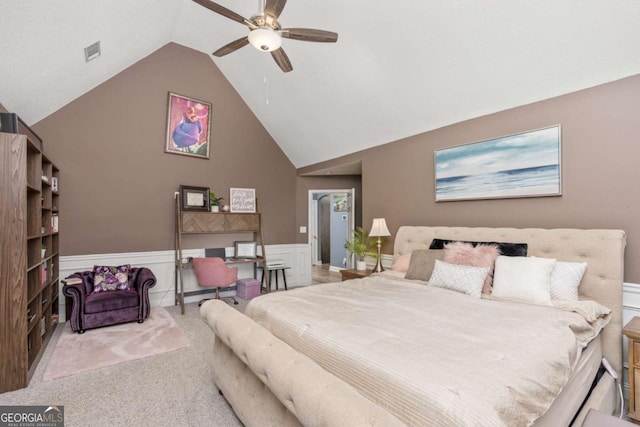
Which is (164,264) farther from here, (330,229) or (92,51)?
(330,229)

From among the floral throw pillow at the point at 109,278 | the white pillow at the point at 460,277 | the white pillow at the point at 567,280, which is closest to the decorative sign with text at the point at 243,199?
the floral throw pillow at the point at 109,278

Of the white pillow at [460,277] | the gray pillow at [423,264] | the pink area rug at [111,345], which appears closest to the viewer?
the white pillow at [460,277]

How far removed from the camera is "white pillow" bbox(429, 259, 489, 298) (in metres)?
2.47

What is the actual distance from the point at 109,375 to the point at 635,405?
3.89 m

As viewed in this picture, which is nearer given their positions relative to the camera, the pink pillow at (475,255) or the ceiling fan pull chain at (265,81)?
the pink pillow at (475,255)

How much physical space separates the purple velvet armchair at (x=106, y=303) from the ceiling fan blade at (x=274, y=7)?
132 inches

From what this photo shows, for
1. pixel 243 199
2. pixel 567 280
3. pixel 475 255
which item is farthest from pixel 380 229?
pixel 243 199

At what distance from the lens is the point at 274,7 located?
84.0 inches

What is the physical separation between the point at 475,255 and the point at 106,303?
163 inches

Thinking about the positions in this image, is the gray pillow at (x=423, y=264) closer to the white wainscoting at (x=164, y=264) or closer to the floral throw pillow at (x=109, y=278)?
the white wainscoting at (x=164, y=264)

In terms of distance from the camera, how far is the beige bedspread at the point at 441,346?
1090 millimetres

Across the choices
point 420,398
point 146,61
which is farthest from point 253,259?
point 420,398

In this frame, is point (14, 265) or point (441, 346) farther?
point (14, 265)

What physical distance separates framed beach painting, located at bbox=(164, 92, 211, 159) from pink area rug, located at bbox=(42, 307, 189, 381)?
263 cm
